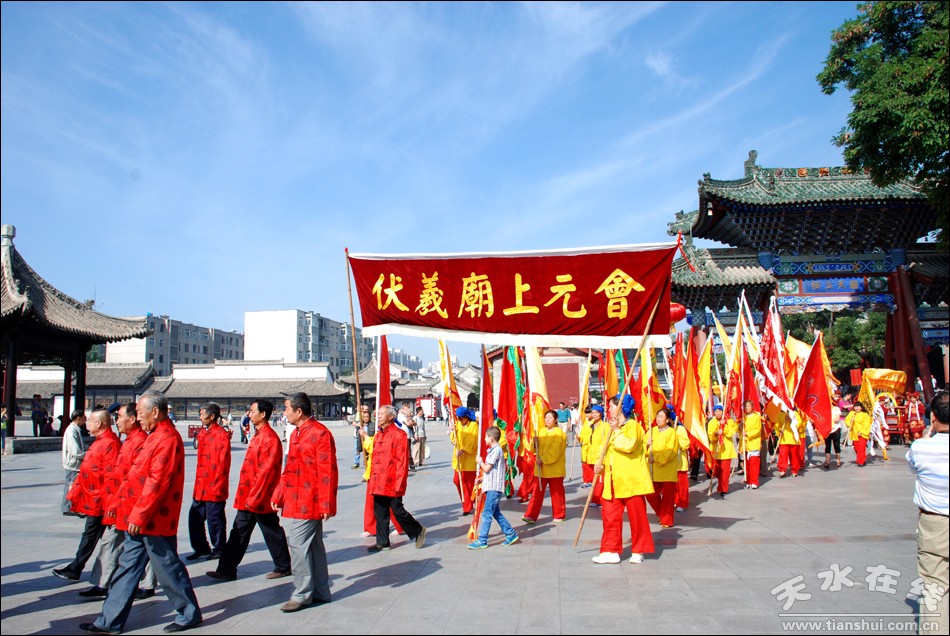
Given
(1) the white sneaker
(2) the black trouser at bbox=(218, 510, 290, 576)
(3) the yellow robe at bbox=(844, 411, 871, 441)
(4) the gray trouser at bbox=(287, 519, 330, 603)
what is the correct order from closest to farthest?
1. (4) the gray trouser at bbox=(287, 519, 330, 603)
2. (2) the black trouser at bbox=(218, 510, 290, 576)
3. (1) the white sneaker
4. (3) the yellow robe at bbox=(844, 411, 871, 441)

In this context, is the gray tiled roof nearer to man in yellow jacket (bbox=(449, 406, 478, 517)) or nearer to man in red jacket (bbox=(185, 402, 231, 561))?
man in red jacket (bbox=(185, 402, 231, 561))

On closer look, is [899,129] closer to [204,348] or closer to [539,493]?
[539,493]

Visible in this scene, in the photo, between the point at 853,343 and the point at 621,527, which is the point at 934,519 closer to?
the point at 621,527

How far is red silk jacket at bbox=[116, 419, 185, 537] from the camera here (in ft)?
14.7

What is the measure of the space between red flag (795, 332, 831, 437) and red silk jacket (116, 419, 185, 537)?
10.6 m

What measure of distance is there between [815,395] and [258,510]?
9.93 m

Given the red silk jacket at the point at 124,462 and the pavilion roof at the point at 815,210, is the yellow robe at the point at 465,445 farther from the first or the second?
the pavilion roof at the point at 815,210

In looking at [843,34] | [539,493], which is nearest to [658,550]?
[539,493]

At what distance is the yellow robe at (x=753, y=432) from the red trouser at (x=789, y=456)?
1.60m

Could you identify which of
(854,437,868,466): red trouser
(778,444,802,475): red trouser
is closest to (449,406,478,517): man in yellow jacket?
(778,444,802,475): red trouser

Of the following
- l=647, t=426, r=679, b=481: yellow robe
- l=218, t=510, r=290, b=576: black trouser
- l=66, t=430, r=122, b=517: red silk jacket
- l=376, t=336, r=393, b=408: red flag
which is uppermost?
l=376, t=336, r=393, b=408: red flag

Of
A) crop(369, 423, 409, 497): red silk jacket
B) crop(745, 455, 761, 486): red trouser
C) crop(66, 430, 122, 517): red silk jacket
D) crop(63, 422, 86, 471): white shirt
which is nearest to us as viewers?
crop(66, 430, 122, 517): red silk jacket

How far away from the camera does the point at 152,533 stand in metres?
4.50

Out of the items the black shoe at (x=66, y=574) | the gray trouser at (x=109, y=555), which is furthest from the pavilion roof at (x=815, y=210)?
the black shoe at (x=66, y=574)
